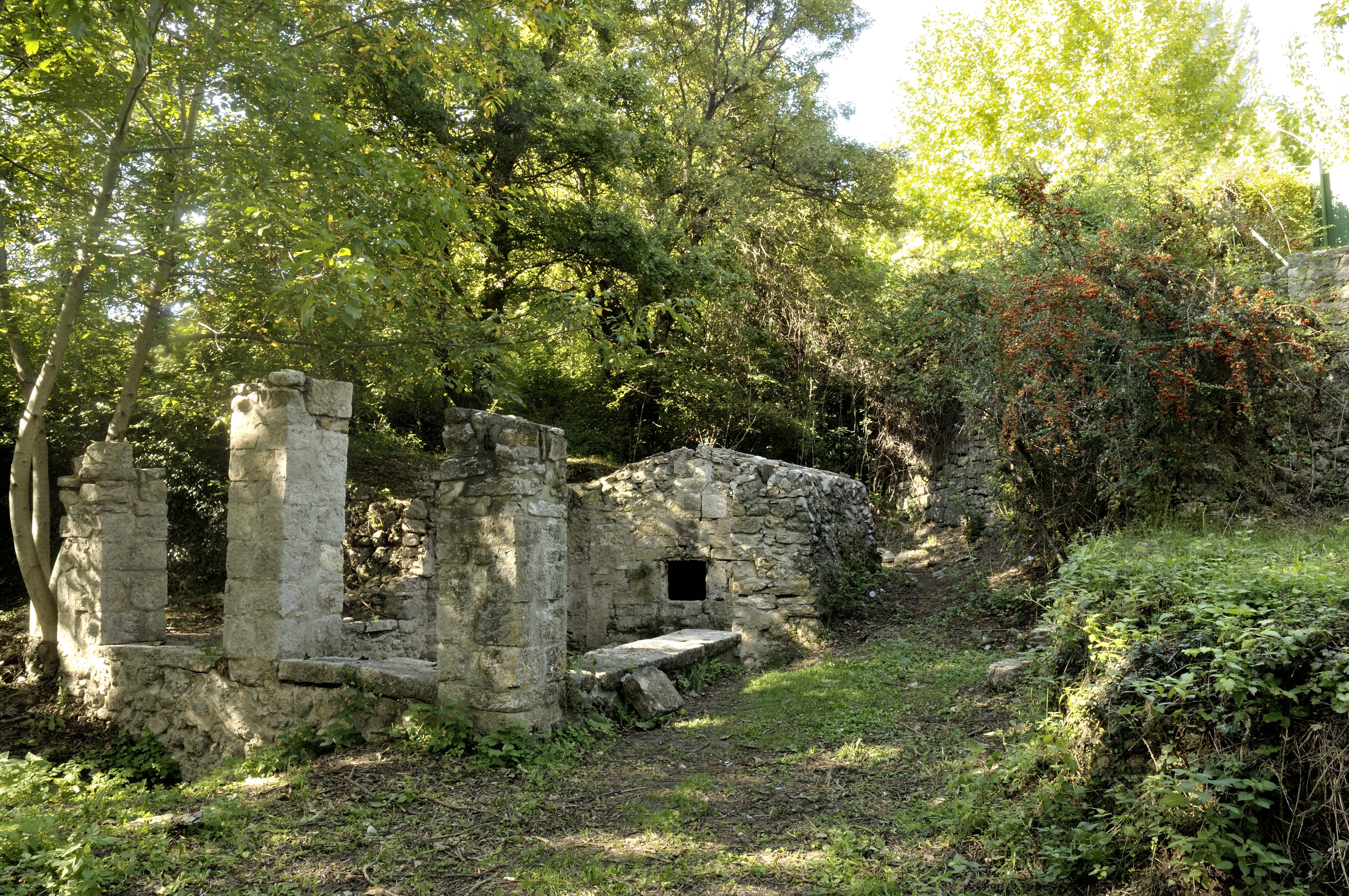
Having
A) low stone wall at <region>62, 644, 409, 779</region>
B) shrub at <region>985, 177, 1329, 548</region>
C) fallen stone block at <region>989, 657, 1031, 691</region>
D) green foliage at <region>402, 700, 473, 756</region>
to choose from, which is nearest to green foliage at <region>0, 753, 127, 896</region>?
low stone wall at <region>62, 644, 409, 779</region>

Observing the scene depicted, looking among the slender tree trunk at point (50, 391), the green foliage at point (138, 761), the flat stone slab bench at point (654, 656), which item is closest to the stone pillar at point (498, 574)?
the flat stone slab bench at point (654, 656)

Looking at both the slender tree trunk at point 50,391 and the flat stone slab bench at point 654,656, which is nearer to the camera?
the flat stone slab bench at point 654,656

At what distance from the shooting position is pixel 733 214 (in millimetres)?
15320

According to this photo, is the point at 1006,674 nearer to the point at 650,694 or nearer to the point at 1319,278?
the point at 650,694

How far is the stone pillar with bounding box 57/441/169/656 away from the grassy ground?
1163 millimetres

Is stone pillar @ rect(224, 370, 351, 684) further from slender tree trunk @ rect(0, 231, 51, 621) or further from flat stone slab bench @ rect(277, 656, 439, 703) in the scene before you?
slender tree trunk @ rect(0, 231, 51, 621)

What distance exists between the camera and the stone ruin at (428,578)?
19.7 ft

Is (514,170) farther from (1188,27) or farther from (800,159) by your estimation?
(1188,27)

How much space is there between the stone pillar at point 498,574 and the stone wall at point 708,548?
480 cm

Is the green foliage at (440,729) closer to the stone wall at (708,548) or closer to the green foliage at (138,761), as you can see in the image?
the green foliage at (138,761)

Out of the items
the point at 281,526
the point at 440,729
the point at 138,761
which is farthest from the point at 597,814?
the point at 138,761

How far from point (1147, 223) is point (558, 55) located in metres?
8.64

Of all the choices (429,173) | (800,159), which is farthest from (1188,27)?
(429,173)

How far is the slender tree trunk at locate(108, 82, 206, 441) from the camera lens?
804cm
